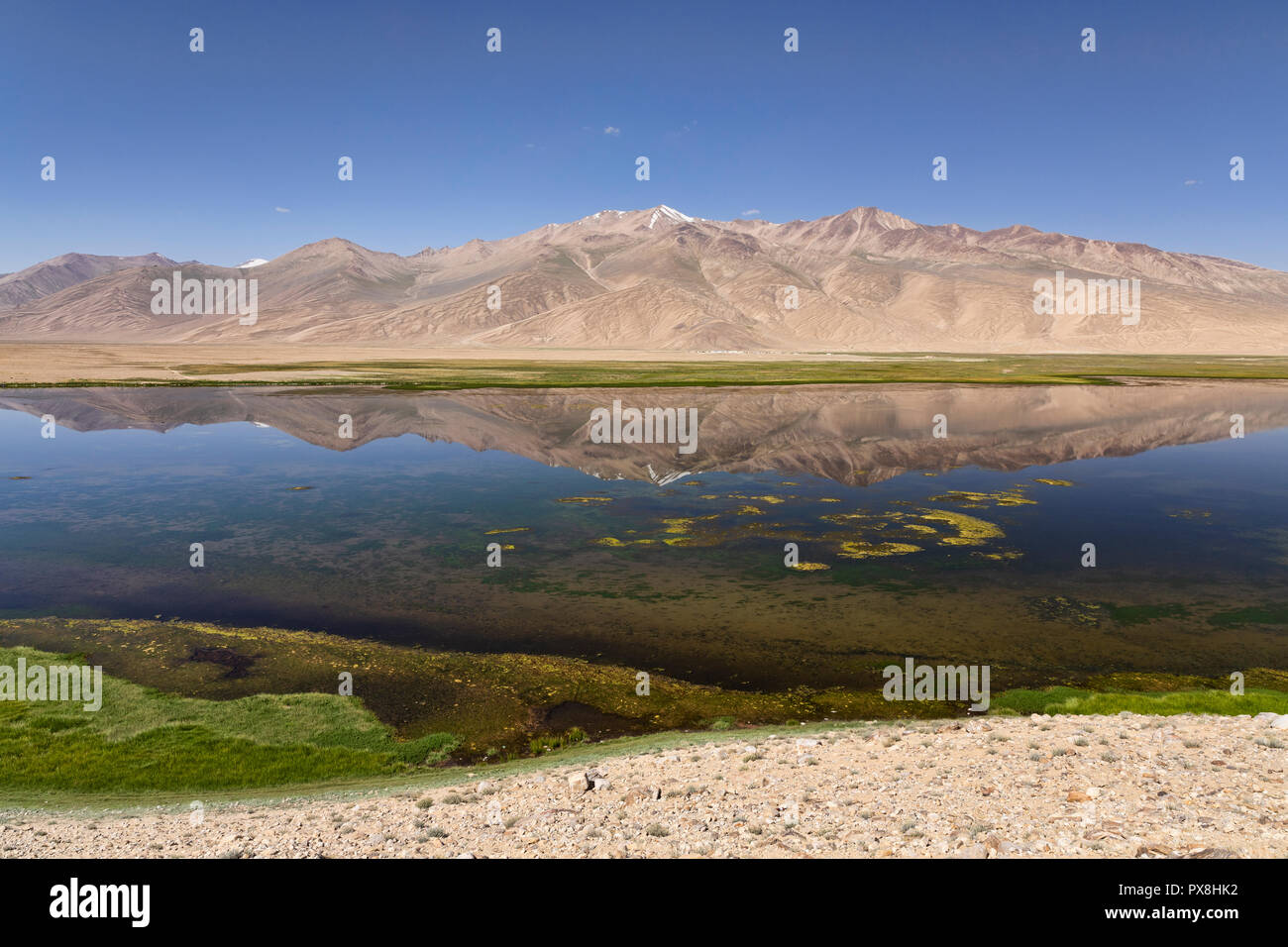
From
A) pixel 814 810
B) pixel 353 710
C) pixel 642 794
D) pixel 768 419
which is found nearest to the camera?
pixel 814 810

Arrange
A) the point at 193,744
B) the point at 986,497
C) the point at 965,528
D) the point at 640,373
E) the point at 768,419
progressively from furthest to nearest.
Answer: the point at 640,373 → the point at 768,419 → the point at 986,497 → the point at 965,528 → the point at 193,744

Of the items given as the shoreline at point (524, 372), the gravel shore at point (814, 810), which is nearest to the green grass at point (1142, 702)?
the gravel shore at point (814, 810)

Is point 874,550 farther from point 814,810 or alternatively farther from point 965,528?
point 814,810

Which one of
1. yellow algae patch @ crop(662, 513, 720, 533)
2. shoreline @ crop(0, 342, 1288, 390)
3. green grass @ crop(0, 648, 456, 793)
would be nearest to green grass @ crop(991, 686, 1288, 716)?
green grass @ crop(0, 648, 456, 793)

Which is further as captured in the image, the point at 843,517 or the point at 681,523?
the point at 843,517

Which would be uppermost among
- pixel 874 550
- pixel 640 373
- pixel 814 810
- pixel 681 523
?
pixel 640 373

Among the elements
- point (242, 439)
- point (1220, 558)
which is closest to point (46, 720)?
point (1220, 558)

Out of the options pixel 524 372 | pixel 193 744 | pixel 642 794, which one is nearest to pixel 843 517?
pixel 642 794
